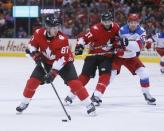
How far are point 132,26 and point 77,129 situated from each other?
2104 mm

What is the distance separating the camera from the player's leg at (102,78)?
720cm

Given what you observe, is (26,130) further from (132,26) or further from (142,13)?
(142,13)

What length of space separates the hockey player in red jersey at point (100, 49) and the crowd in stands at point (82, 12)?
8001 millimetres

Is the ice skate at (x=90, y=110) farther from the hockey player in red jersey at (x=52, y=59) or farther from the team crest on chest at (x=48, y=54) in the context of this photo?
the team crest on chest at (x=48, y=54)

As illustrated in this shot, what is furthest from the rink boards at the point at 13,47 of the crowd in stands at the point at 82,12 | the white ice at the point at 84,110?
the white ice at the point at 84,110

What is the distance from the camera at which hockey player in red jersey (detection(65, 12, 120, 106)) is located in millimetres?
7215

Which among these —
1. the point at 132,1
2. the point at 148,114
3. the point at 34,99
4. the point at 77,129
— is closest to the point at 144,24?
the point at 132,1

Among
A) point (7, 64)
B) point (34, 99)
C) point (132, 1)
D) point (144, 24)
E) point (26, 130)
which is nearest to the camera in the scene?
point (26, 130)

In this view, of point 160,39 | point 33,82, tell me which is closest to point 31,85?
point 33,82

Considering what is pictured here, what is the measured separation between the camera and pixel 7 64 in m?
13.6

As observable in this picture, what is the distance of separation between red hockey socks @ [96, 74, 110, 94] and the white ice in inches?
8.7

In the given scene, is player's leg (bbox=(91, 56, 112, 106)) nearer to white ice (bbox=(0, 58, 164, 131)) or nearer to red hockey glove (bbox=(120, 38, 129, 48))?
white ice (bbox=(0, 58, 164, 131))

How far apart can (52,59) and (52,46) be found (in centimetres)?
19

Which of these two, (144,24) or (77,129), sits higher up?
(77,129)
